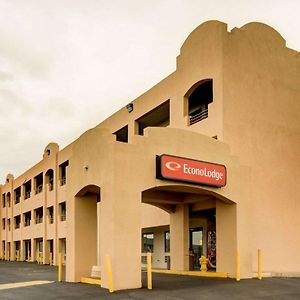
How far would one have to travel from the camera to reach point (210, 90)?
89.5 ft

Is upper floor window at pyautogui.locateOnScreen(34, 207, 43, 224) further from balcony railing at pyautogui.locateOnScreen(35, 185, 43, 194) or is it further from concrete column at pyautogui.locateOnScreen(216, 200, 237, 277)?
concrete column at pyautogui.locateOnScreen(216, 200, 237, 277)

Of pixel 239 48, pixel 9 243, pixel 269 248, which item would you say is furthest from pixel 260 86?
pixel 9 243

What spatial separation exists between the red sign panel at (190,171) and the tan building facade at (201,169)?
0.04 meters

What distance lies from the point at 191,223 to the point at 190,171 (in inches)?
447

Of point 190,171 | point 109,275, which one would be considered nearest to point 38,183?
point 190,171

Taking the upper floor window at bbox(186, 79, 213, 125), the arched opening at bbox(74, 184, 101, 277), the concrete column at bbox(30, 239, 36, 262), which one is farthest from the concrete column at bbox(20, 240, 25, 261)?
the arched opening at bbox(74, 184, 101, 277)

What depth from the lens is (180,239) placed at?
25.6 meters

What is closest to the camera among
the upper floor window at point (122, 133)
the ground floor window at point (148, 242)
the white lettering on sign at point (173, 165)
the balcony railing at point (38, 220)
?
the white lettering on sign at point (173, 165)

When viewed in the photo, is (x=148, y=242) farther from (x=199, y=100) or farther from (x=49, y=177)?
(x=49, y=177)

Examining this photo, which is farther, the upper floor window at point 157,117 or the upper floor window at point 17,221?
the upper floor window at point 17,221

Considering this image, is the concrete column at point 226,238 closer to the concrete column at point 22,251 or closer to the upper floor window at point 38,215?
the upper floor window at point 38,215

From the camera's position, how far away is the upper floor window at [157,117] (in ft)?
98.1

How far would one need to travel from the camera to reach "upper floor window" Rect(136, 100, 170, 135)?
29.9m

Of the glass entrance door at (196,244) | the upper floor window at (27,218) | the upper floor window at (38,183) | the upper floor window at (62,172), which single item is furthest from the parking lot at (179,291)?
the upper floor window at (27,218)
